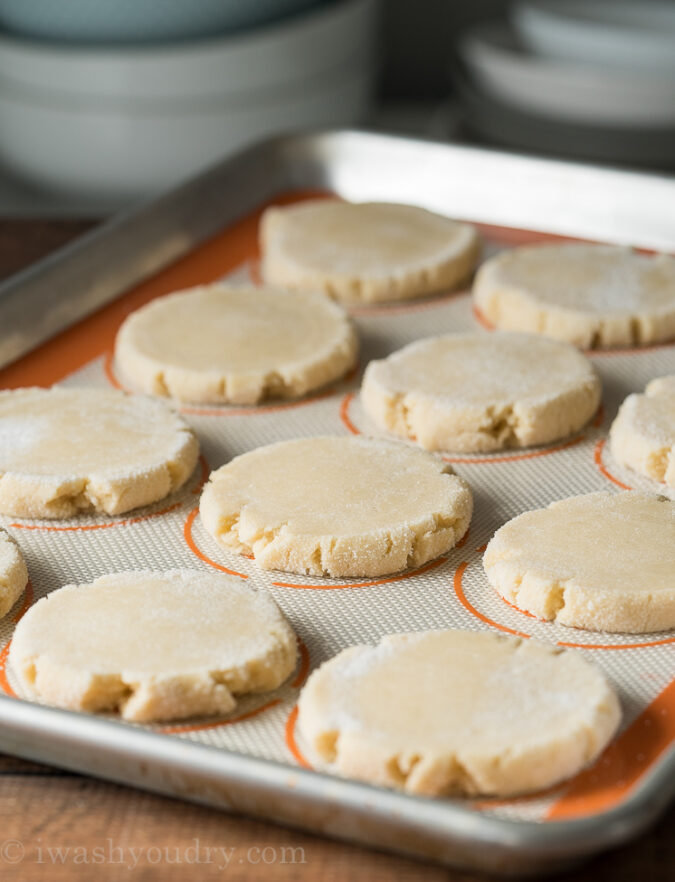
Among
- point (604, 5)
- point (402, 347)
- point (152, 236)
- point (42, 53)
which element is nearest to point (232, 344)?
point (402, 347)

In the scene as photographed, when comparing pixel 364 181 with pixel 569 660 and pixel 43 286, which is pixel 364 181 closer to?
pixel 43 286

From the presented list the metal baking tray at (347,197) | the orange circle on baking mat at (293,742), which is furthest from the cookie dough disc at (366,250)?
the orange circle on baking mat at (293,742)

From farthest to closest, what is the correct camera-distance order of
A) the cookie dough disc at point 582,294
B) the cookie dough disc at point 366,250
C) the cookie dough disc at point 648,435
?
the cookie dough disc at point 366,250
the cookie dough disc at point 582,294
the cookie dough disc at point 648,435

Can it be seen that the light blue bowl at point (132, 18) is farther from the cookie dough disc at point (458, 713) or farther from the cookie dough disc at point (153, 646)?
the cookie dough disc at point (458, 713)

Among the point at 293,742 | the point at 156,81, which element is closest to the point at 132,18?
the point at 156,81

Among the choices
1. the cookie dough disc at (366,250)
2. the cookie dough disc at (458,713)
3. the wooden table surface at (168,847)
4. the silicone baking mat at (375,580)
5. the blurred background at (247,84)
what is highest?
the blurred background at (247,84)

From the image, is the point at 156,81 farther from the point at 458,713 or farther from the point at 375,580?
the point at 458,713
